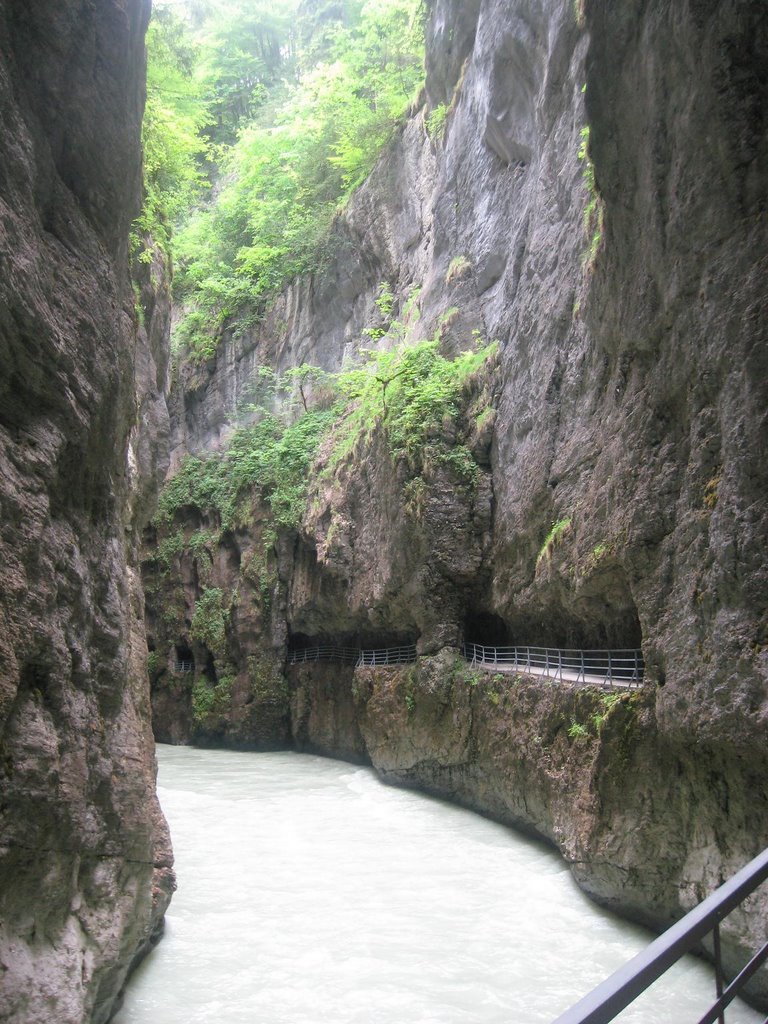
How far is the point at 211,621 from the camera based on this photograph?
2573 centimetres

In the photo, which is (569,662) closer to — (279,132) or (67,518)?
(67,518)

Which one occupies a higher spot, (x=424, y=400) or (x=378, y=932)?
(x=424, y=400)

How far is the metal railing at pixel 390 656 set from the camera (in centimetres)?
1873

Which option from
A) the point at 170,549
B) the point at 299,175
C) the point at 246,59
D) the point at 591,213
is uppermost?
the point at 246,59

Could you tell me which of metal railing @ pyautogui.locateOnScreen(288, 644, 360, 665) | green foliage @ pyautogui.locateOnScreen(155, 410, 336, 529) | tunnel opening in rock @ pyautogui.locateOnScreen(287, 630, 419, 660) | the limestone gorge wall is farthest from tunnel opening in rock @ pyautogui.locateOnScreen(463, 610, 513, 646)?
green foliage @ pyautogui.locateOnScreen(155, 410, 336, 529)

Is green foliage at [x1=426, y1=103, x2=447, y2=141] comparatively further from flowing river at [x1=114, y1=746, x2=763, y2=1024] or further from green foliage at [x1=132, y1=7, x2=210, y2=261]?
flowing river at [x1=114, y1=746, x2=763, y2=1024]

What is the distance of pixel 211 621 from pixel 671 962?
82.6 ft

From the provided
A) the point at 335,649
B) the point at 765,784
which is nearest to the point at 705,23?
the point at 765,784

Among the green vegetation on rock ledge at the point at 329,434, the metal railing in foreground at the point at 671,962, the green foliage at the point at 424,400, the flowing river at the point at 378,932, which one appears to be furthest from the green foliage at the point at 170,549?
the metal railing in foreground at the point at 671,962

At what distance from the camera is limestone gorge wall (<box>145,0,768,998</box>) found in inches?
283

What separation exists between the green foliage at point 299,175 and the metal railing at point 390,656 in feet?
51.6

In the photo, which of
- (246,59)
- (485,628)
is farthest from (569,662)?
(246,59)

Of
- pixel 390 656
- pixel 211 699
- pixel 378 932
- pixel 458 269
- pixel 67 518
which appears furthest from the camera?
pixel 211 699

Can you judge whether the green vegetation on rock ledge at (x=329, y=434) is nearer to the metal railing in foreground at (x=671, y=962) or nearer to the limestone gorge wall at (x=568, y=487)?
the limestone gorge wall at (x=568, y=487)
